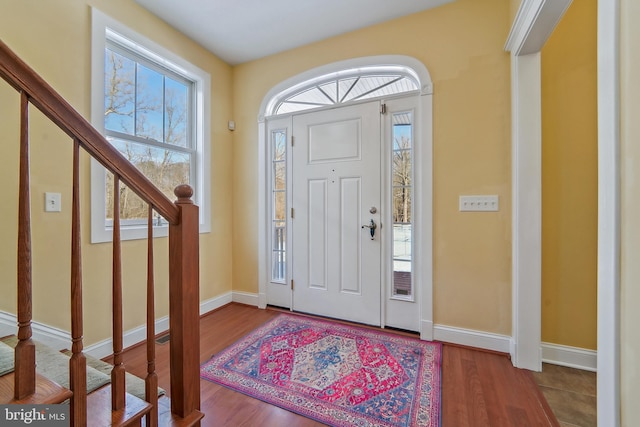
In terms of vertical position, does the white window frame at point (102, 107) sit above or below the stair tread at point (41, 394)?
above

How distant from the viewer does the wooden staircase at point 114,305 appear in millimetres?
741

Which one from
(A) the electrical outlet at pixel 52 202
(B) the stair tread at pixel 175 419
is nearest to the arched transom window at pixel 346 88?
(A) the electrical outlet at pixel 52 202

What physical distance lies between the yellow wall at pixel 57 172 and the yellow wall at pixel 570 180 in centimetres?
311

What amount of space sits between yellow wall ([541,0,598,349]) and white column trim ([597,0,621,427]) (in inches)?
48.3

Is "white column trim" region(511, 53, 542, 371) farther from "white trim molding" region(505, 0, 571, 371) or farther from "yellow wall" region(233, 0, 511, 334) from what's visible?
"yellow wall" region(233, 0, 511, 334)

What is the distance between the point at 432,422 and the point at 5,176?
2.71 metres

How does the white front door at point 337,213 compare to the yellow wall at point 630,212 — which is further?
the white front door at point 337,213

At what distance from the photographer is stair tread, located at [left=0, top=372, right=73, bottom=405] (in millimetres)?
748

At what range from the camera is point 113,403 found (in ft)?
2.99

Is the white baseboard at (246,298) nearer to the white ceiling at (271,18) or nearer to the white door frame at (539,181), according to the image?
the white door frame at (539,181)

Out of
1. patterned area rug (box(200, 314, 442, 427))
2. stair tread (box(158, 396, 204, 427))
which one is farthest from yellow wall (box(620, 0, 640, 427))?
stair tread (box(158, 396, 204, 427))

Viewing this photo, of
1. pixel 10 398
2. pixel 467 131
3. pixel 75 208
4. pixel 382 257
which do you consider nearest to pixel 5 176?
pixel 75 208

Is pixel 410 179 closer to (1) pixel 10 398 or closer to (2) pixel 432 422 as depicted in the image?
(2) pixel 432 422

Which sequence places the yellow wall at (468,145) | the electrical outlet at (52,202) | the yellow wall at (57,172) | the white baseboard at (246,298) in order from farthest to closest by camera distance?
the white baseboard at (246,298) < the yellow wall at (468,145) < the electrical outlet at (52,202) < the yellow wall at (57,172)
